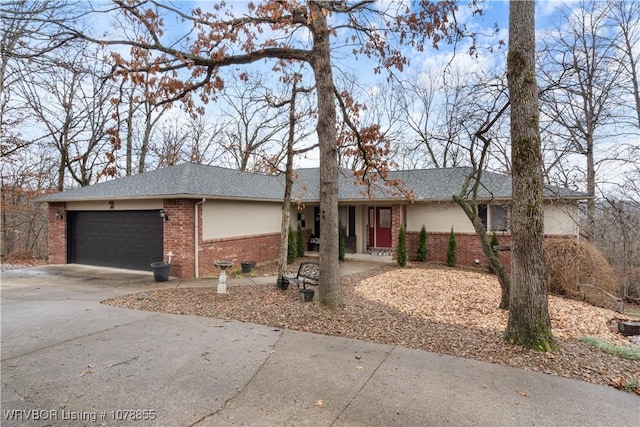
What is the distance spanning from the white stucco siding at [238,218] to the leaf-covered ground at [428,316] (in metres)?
2.10

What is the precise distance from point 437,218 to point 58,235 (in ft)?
48.7

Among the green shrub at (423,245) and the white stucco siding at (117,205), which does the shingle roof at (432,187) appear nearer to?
the green shrub at (423,245)

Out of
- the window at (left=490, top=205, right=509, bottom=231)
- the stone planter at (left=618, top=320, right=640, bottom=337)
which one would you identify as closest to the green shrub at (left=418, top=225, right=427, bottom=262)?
the window at (left=490, top=205, right=509, bottom=231)

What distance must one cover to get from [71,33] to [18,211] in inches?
644

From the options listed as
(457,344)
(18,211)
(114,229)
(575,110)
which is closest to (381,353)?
(457,344)

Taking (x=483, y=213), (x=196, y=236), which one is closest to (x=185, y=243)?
(x=196, y=236)

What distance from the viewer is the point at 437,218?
1344 centimetres

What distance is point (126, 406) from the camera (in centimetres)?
301

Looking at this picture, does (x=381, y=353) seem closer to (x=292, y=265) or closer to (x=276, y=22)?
(x=276, y=22)

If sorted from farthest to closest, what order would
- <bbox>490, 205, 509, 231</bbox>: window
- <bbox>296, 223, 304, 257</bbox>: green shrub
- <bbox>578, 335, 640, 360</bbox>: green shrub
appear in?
<bbox>296, 223, 304, 257</bbox>: green shrub
<bbox>490, 205, 509, 231</bbox>: window
<bbox>578, 335, 640, 360</bbox>: green shrub

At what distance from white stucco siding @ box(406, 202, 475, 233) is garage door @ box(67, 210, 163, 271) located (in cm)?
971

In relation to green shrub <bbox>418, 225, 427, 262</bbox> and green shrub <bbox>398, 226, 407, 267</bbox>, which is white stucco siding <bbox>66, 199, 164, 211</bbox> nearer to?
green shrub <bbox>398, 226, 407, 267</bbox>

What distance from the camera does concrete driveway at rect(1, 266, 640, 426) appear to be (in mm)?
2871

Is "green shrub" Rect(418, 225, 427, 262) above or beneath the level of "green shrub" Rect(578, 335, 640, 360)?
above
